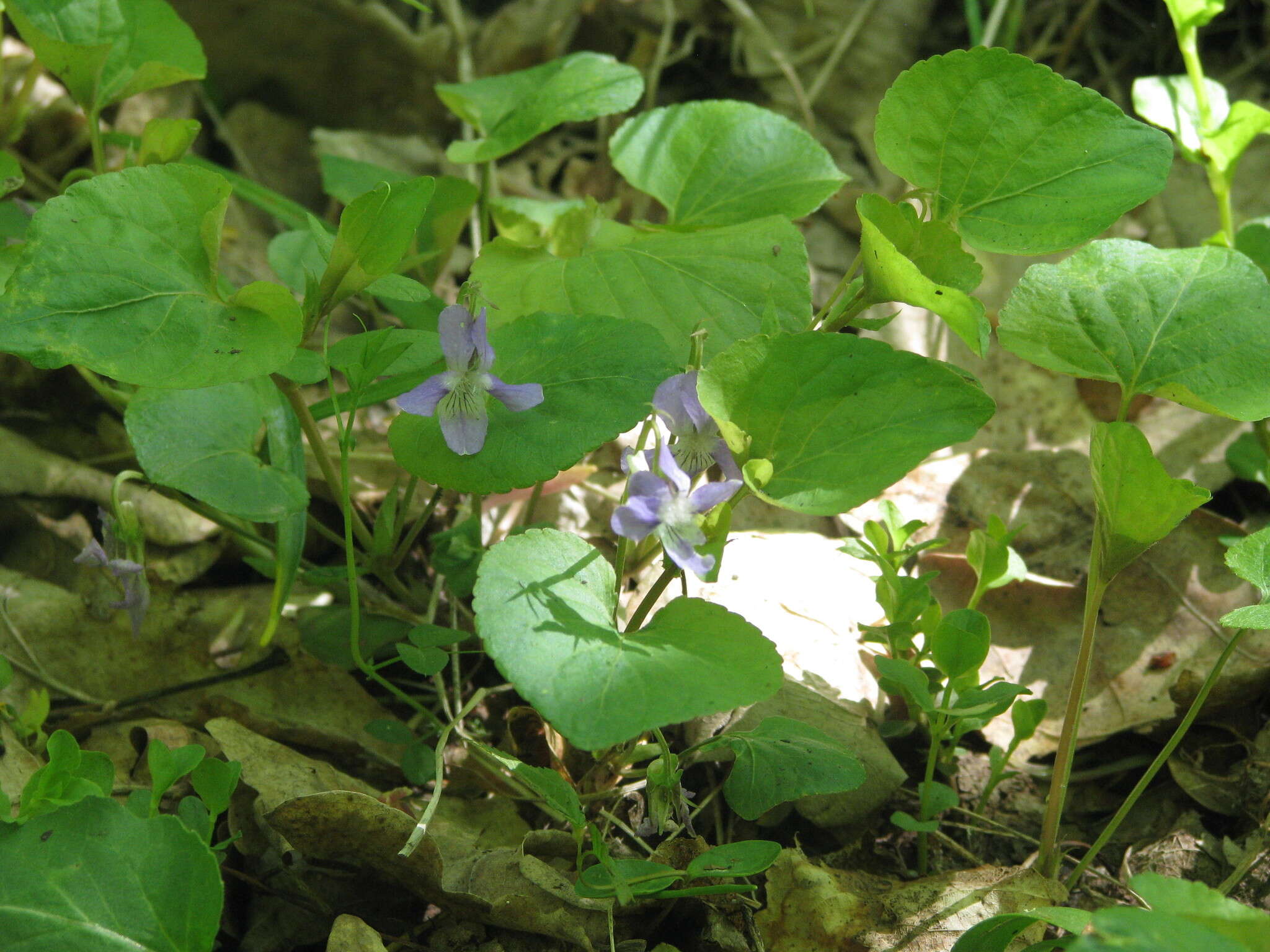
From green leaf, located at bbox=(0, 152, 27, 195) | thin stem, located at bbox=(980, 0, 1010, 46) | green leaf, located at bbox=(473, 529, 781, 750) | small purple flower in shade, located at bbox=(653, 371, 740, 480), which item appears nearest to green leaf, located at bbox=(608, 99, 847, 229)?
small purple flower in shade, located at bbox=(653, 371, 740, 480)

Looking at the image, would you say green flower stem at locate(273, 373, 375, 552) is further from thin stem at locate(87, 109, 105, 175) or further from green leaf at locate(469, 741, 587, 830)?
thin stem at locate(87, 109, 105, 175)

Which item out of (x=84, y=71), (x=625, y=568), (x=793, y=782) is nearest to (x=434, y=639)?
(x=625, y=568)

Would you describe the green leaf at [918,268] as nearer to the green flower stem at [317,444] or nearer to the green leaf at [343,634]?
the green flower stem at [317,444]

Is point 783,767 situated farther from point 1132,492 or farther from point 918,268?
point 918,268

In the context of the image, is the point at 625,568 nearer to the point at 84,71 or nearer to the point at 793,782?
the point at 793,782

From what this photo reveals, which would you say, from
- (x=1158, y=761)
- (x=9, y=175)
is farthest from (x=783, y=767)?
(x=9, y=175)

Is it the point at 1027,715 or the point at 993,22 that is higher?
the point at 993,22
